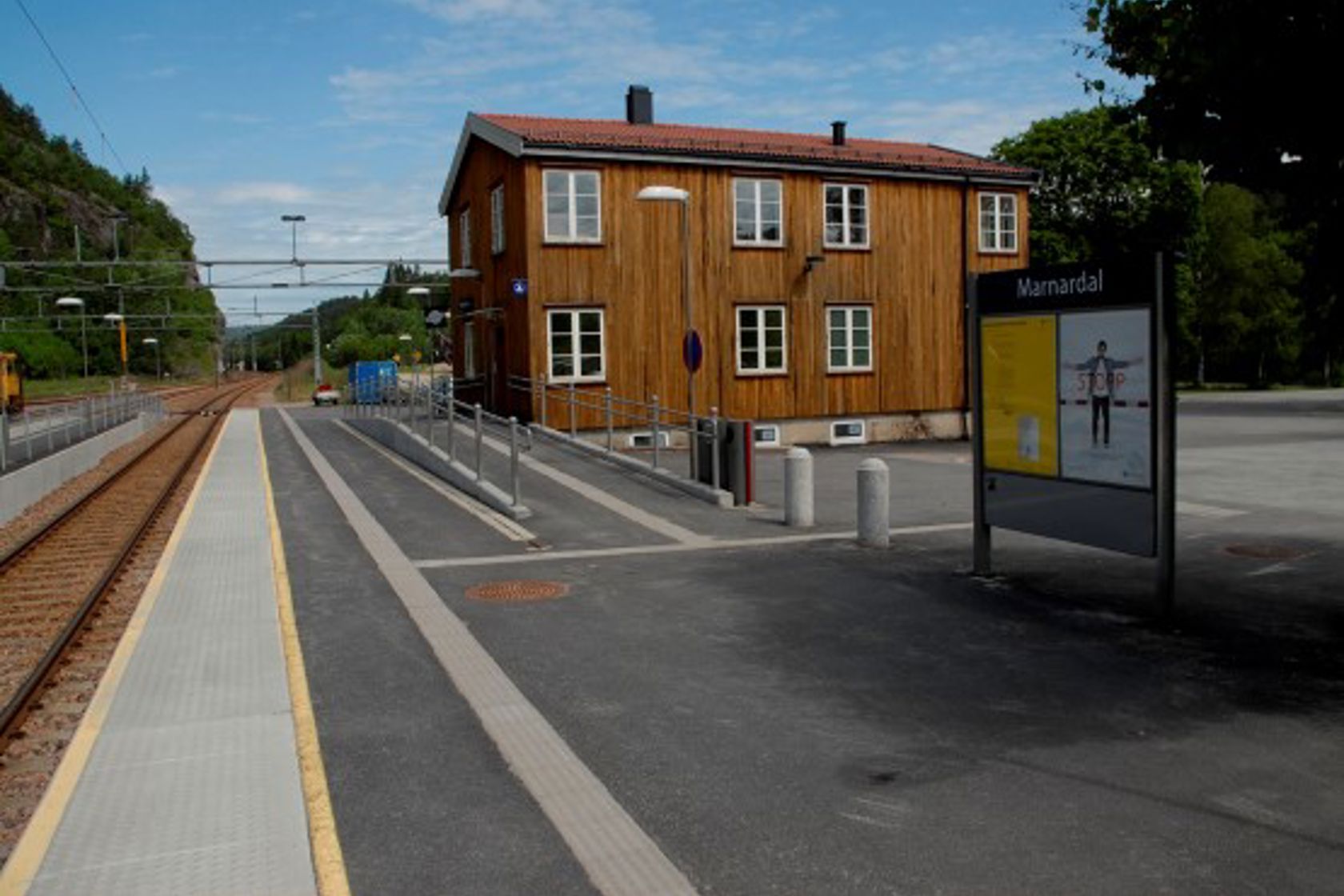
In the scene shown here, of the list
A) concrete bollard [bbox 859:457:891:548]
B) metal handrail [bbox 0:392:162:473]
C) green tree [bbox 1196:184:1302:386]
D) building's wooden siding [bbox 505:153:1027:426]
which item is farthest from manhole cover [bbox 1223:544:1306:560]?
green tree [bbox 1196:184:1302:386]

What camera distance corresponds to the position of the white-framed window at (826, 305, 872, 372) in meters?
28.5

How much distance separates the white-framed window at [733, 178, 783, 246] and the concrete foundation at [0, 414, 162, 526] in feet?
50.9

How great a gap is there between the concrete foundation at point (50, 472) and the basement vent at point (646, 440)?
38.6 ft

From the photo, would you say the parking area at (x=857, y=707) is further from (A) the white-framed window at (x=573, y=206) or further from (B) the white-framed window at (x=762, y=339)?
(B) the white-framed window at (x=762, y=339)

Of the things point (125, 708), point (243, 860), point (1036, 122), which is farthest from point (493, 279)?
point (1036, 122)

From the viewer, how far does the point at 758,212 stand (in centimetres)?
2719

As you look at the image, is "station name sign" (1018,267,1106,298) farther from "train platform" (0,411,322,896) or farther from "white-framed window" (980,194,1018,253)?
"white-framed window" (980,194,1018,253)

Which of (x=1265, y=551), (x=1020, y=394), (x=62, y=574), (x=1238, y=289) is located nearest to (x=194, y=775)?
(x=1020, y=394)

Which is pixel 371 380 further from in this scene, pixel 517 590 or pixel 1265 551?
pixel 1265 551

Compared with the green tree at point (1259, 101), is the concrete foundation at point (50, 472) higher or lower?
lower

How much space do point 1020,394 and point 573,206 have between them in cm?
1665

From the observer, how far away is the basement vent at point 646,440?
83.2ft

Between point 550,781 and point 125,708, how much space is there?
3023mm

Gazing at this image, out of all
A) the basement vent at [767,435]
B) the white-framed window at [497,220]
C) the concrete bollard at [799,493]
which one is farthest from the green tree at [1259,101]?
the white-framed window at [497,220]
